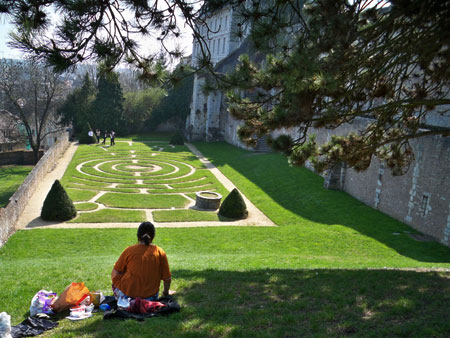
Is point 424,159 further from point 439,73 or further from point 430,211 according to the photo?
point 439,73

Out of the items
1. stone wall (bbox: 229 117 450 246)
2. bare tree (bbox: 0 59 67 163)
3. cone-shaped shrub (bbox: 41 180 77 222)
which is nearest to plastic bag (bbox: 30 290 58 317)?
cone-shaped shrub (bbox: 41 180 77 222)

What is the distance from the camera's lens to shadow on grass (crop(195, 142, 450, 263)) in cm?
1466

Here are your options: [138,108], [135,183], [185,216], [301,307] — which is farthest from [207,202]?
[138,108]

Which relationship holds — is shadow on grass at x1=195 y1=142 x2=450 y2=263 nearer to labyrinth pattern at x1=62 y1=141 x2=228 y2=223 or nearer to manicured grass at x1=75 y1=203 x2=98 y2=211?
labyrinth pattern at x1=62 y1=141 x2=228 y2=223

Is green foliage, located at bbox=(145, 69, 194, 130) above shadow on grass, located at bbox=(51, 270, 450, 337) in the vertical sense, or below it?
above

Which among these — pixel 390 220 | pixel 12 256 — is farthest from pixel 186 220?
pixel 390 220

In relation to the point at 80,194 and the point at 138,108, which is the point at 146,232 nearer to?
the point at 80,194

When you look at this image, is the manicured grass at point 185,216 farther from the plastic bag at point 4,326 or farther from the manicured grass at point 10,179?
the plastic bag at point 4,326

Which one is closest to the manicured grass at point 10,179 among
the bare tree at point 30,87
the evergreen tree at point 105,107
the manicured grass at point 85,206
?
the bare tree at point 30,87

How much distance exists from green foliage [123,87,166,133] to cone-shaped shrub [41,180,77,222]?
3228 cm

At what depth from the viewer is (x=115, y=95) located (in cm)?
4447

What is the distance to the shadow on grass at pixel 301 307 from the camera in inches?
204

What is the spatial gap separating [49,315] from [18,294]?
175 cm

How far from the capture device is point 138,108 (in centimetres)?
4912
